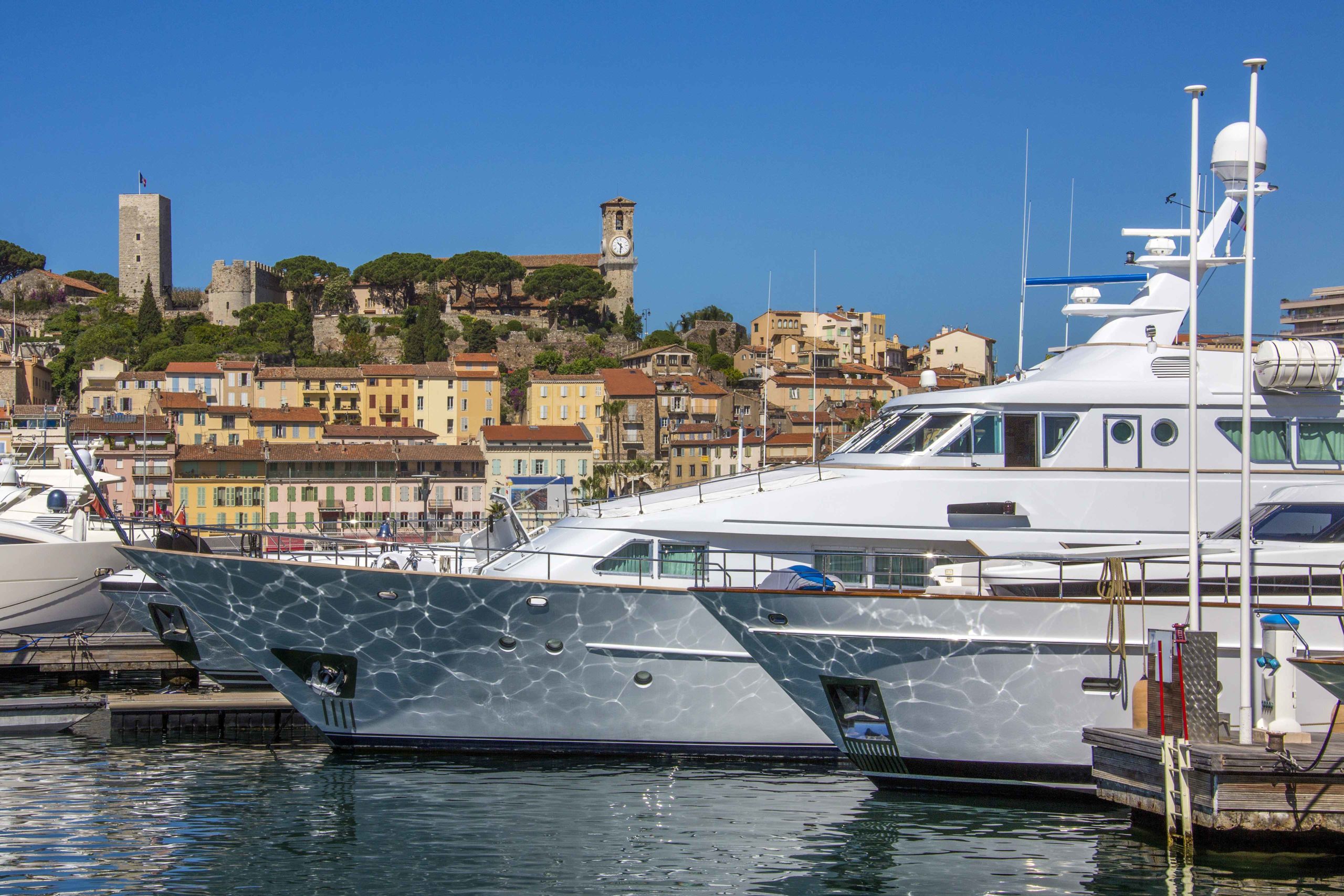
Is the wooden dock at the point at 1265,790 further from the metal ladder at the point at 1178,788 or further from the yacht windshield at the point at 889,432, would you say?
the yacht windshield at the point at 889,432

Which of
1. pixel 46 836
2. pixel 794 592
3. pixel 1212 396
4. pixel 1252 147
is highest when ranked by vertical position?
pixel 1252 147

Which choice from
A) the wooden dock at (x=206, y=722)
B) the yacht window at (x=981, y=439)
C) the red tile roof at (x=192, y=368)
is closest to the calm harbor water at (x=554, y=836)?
the wooden dock at (x=206, y=722)

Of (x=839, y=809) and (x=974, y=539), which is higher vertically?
(x=974, y=539)

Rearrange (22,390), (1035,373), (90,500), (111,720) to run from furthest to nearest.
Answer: (22,390) → (90,500) → (111,720) → (1035,373)

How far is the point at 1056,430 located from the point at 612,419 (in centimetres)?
6173

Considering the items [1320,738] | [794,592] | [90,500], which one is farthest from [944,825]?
[90,500]

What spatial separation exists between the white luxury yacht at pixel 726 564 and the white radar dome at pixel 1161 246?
0.33m

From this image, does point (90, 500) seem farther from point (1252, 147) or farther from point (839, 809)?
point (1252, 147)

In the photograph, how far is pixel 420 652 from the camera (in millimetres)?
14867

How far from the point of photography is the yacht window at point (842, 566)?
1502 cm

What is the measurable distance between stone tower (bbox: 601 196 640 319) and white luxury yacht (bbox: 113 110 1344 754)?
348ft

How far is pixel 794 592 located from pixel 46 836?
714cm

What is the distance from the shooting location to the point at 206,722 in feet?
58.1

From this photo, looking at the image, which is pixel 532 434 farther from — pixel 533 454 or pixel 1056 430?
pixel 1056 430
